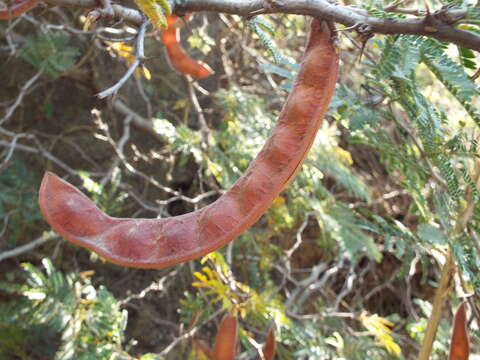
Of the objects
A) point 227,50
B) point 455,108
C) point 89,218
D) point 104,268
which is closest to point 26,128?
point 104,268

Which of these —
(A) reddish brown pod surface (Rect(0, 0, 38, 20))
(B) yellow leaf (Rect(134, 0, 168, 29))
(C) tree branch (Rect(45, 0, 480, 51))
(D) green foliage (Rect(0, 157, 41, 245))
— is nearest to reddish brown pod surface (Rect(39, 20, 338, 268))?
(C) tree branch (Rect(45, 0, 480, 51))

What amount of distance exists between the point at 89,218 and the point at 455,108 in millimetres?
1776

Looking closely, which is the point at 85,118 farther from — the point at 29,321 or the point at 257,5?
the point at 257,5

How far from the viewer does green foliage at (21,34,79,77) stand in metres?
1.82

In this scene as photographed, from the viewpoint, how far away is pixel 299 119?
2.20 feet

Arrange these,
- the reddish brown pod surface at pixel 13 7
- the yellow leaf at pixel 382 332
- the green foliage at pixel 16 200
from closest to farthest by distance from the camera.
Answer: the reddish brown pod surface at pixel 13 7
the yellow leaf at pixel 382 332
the green foliage at pixel 16 200

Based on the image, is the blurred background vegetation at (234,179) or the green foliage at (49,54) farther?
the green foliage at (49,54)

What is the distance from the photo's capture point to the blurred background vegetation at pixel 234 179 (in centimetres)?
105

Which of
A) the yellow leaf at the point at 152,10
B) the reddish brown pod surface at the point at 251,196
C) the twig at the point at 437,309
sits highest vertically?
the yellow leaf at the point at 152,10

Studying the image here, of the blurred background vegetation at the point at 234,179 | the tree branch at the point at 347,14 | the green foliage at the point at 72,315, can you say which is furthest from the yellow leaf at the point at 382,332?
the tree branch at the point at 347,14

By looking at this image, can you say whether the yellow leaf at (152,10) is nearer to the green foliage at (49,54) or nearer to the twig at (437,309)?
the twig at (437,309)

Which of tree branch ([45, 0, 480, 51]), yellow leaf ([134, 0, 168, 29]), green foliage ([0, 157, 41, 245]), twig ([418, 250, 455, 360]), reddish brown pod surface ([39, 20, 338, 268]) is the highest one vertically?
tree branch ([45, 0, 480, 51])

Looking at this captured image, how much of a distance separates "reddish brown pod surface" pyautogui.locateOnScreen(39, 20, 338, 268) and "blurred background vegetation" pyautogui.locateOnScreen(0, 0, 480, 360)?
5.4 inches

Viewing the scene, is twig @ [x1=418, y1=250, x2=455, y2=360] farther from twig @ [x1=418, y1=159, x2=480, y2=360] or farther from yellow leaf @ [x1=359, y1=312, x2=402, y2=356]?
yellow leaf @ [x1=359, y1=312, x2=402, y2=356]
